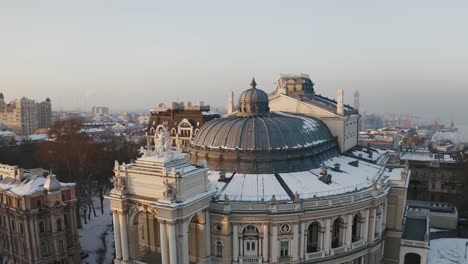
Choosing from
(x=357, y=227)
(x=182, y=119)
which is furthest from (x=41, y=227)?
(x=182, y=119)

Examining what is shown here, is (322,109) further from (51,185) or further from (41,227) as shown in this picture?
(41,227)

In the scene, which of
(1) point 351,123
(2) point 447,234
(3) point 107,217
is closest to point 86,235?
(3) point 107,217

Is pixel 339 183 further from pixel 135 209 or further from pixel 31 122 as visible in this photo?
pixel 31 122

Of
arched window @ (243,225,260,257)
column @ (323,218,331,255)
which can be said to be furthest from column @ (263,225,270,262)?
column @ (323,218,331,255)

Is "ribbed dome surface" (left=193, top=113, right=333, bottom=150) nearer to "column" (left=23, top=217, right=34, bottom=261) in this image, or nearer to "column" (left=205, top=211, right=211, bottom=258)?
"column" (left=205, top=211, right=211, bottom=258)

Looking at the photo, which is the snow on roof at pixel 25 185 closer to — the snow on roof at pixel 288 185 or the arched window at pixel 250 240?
the snow on roof at pixel 288 185

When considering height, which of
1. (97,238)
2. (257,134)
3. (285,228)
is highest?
(257,134)

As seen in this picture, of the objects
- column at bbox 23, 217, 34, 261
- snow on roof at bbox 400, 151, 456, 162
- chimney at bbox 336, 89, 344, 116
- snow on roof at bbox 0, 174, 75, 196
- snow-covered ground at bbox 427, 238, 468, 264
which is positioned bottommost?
snow-covered ground at bbox 427, 238, 468, 264

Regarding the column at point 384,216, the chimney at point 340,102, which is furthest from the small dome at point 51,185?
the column at point 384,216
